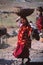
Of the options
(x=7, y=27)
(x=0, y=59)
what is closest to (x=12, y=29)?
(x=7, y=27)

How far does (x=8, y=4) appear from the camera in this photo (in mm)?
1449

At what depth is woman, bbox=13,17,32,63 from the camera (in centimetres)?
146

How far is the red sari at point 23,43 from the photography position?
146 cm

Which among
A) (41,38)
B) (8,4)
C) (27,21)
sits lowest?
(41,38)

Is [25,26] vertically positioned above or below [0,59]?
above

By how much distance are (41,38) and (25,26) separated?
162 millimetres

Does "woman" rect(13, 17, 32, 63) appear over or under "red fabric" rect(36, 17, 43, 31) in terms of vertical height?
under

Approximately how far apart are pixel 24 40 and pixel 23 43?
1.0 inches

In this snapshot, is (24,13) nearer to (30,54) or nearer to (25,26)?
(25,26)

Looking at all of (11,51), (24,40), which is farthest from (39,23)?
(11,51)

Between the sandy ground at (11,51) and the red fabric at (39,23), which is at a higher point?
the red fabric at (39,23)

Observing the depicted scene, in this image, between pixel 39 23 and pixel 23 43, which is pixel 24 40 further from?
pixel 39 23

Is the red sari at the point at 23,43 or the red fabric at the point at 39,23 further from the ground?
the red fabric at the point at 39,23

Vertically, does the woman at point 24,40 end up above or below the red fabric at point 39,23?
below
